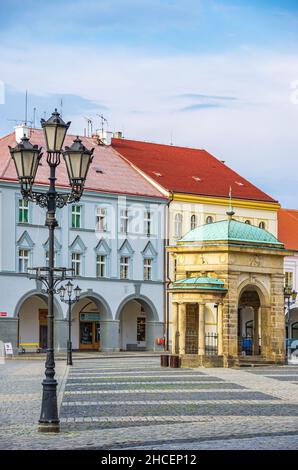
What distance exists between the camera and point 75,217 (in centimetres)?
6912

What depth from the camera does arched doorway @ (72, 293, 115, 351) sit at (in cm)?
6931

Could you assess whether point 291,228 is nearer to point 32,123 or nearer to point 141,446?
point 32,123

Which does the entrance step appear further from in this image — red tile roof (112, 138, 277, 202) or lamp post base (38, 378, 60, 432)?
lamp post base (38, 378, 60, 432)

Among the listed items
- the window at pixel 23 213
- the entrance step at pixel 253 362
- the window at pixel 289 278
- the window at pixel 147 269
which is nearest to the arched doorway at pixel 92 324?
the window at pixel 147 269

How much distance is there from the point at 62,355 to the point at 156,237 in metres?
12.9

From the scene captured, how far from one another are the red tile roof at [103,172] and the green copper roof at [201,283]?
22651mm

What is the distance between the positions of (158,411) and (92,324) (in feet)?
163

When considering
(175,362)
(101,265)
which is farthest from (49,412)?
(101,265)

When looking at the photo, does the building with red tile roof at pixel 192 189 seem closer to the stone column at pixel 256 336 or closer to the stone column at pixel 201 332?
the stone column at pixel 256 336

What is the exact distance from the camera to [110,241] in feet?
230

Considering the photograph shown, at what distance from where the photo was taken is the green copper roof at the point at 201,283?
4534cm

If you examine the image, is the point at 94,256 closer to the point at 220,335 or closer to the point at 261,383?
the point at 220,335

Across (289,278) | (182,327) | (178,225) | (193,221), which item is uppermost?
(193,221)

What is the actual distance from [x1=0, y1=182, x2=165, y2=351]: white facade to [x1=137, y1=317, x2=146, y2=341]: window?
6cm
